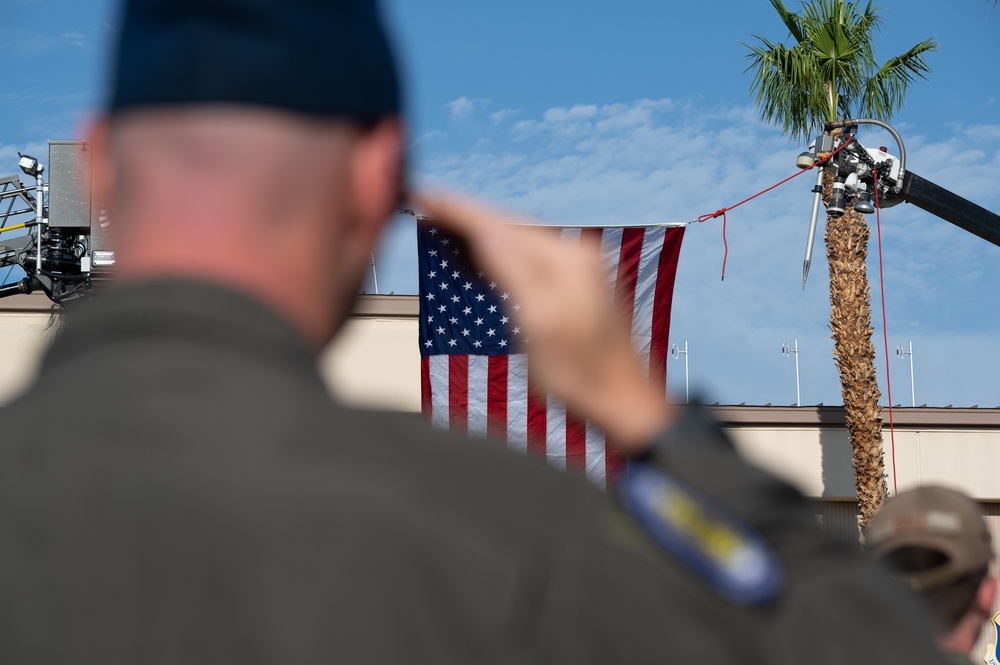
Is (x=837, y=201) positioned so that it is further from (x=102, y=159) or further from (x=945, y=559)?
(x=102, y=159)

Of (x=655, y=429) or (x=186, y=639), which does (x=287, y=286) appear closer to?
(x=186, y=639)

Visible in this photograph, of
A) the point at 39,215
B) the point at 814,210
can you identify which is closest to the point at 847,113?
the point at 814,210

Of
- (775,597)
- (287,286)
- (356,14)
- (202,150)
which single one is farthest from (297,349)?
(775,597)

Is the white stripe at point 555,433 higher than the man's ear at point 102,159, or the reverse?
the man's ear at point 102,159

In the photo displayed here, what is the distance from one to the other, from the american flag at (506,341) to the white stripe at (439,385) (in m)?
0.01

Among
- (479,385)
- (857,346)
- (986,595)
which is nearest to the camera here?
(986,595)

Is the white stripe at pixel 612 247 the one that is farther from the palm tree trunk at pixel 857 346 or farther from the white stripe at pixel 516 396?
the palm tree trunk at pixel 857 346

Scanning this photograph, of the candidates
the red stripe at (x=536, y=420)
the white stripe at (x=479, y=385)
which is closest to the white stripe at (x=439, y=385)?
the white stripe at (x=479, y=385)

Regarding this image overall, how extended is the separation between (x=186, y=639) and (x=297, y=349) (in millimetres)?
263

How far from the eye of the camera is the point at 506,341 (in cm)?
1237

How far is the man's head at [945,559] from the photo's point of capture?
268 centimetres

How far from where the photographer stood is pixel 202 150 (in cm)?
97

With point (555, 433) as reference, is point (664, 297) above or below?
above

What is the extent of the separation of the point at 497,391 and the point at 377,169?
11414 millimetres
